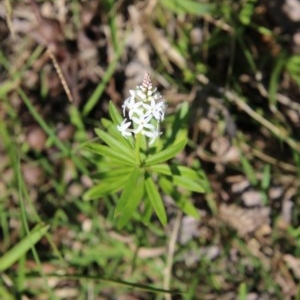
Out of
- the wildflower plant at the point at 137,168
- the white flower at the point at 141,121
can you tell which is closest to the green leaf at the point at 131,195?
the wildflower plant at the point at 137,168

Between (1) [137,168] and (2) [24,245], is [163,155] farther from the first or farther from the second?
(2) [24,245]

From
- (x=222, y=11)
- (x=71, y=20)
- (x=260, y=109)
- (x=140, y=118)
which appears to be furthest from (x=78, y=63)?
(x=140, y=118)

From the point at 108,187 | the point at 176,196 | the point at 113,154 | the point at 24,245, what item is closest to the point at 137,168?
the point at 113,154

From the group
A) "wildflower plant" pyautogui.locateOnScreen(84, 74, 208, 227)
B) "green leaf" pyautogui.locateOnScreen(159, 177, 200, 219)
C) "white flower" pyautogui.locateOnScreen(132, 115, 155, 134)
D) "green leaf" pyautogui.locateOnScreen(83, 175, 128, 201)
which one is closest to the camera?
"white flower" pyautogui.locateOnScreen(132, 115, 155, 134)

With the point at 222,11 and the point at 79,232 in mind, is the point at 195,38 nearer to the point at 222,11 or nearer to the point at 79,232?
the point at 222,11

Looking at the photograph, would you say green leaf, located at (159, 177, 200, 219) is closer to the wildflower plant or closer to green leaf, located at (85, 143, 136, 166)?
the wildflower plant

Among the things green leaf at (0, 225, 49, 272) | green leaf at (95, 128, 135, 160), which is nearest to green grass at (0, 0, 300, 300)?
green leaf at (0, 225, 49, 272)
